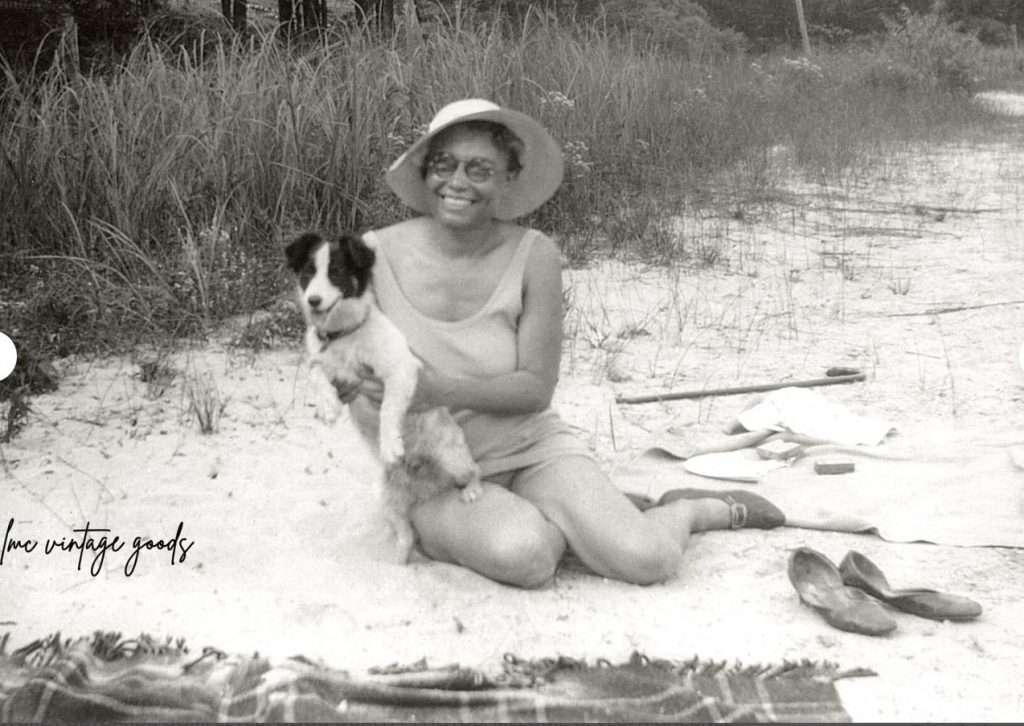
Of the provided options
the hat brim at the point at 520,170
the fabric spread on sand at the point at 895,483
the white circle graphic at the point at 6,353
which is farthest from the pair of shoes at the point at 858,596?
the white circle graphic at the point at 6,353

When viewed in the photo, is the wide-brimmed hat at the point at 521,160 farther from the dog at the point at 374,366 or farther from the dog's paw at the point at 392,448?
the dog's paw at the point at 392,448

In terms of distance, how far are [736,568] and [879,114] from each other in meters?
11.4

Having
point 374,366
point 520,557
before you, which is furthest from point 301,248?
point 520,557

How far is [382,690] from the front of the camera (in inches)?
105

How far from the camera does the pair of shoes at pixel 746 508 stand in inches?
151

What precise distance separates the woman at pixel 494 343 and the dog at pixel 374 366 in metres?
0.06

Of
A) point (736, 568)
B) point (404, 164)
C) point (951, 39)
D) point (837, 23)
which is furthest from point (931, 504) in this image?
point (837, 23)

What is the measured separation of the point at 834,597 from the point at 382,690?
1.30 metres

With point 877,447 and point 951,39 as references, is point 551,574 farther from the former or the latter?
point 951,39

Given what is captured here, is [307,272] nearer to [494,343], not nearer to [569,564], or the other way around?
[494,343]

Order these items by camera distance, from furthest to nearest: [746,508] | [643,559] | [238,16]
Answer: [238,16] < [746,508] < [643,559]

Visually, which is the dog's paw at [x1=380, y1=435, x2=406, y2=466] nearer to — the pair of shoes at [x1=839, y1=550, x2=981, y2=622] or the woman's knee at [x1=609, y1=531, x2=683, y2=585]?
the woman's knee at [x1=609, y1=531, x2=683, y2=585]

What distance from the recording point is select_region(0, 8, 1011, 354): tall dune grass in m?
5.55

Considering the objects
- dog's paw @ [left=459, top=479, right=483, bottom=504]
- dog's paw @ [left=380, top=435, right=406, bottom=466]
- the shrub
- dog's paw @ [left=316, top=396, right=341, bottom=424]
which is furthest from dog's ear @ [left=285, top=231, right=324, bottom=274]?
the shrub
